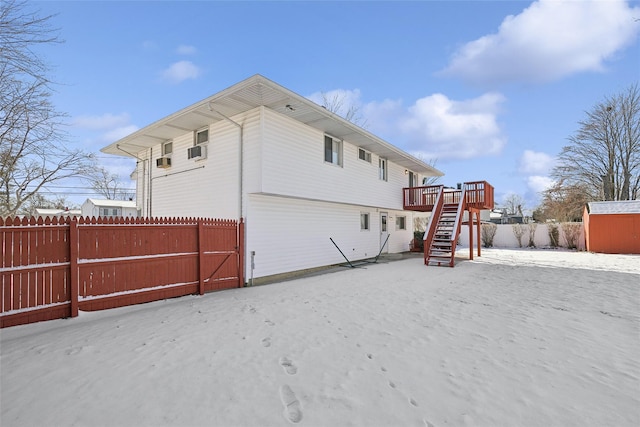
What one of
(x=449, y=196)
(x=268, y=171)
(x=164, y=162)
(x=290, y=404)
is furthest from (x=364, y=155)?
(x=290, y=404)

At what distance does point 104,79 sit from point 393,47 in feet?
32.1

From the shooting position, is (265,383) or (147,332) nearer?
(265,383)

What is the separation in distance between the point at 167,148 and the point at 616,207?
73.2ft

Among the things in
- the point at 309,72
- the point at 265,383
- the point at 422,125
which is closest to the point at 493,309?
the point at 265,383

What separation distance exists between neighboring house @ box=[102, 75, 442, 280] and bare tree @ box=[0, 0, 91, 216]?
234 cm

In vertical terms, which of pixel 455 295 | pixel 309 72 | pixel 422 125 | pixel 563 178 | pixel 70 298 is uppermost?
pixel 422 125

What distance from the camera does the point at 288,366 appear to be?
321 centimetres

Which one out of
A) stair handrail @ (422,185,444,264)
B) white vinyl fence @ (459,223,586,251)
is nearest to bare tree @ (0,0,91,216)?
stair handrail @ (422,185,444,264)

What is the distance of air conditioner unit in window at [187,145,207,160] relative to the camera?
31.0 feet

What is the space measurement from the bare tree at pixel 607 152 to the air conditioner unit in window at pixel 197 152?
28.0 meters

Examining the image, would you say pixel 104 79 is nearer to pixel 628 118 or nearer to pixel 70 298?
pixel 70 298

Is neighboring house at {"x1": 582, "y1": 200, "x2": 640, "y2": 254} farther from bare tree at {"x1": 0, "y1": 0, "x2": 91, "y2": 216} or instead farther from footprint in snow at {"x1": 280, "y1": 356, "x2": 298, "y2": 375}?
bare tree at {"x1": 0, "y1": 0, "x2": 91, "y2": 216}

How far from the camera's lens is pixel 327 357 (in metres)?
3.43

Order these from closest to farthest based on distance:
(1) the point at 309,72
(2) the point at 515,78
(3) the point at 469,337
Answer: (3) the point at 469,337 → (2) the point at 515,78 → (1) the point at 309,72
